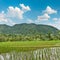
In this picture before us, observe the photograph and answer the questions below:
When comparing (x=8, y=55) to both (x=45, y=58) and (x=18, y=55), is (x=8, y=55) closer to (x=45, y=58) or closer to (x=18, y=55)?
(x=18, y=55)

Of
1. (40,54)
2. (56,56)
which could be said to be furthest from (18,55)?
(56,56)

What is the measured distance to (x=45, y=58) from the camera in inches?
167

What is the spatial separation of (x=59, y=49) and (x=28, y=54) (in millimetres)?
638

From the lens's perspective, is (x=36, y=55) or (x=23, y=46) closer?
(x=36, y=55)

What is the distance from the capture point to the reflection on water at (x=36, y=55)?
410cm

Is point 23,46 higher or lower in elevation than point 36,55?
higher

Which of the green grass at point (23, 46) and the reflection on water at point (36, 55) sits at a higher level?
the green grass at point (23, 46)

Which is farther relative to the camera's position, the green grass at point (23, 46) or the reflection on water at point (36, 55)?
the green grass at point (23, 46)

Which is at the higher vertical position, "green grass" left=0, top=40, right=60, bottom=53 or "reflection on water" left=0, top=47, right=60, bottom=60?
"green grass" left=0, top=40, right=60, bottom=53

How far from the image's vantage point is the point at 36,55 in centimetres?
421

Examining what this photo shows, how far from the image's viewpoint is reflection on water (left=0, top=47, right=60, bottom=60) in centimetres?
410

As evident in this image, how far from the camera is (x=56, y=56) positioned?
14.2 ft

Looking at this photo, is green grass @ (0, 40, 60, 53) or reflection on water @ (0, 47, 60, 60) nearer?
reflection on water @ (0, 47, 60, 60)

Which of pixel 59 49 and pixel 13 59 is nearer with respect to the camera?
pixel 13 59
